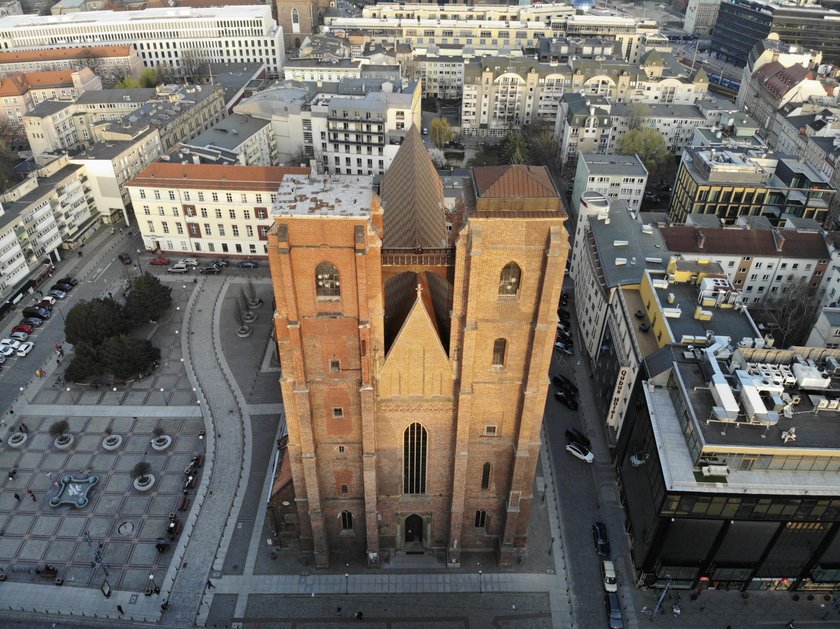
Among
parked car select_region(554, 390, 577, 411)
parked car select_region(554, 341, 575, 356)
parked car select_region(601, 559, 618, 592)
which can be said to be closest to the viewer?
parked car select_region(601, 559, 618, 592)

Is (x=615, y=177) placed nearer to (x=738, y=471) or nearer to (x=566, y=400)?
(x=566, y=400)

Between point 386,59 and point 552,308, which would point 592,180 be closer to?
point 552,308

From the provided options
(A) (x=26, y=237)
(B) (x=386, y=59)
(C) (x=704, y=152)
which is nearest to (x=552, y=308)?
(C) (x=704, y=152)

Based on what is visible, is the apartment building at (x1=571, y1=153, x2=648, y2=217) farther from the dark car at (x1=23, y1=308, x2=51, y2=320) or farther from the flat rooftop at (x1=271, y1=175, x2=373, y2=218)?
the dark car at (x1=23, y1=308, x2=51, y2=320)

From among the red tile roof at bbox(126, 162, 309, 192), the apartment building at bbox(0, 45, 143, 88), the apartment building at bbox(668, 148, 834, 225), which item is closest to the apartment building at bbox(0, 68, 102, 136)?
the apartment building at bbox(0, 45, 143, 88)

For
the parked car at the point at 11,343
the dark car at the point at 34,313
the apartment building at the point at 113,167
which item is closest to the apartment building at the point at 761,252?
the dark car at the point at 34,313

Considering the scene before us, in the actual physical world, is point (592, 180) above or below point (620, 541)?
above
